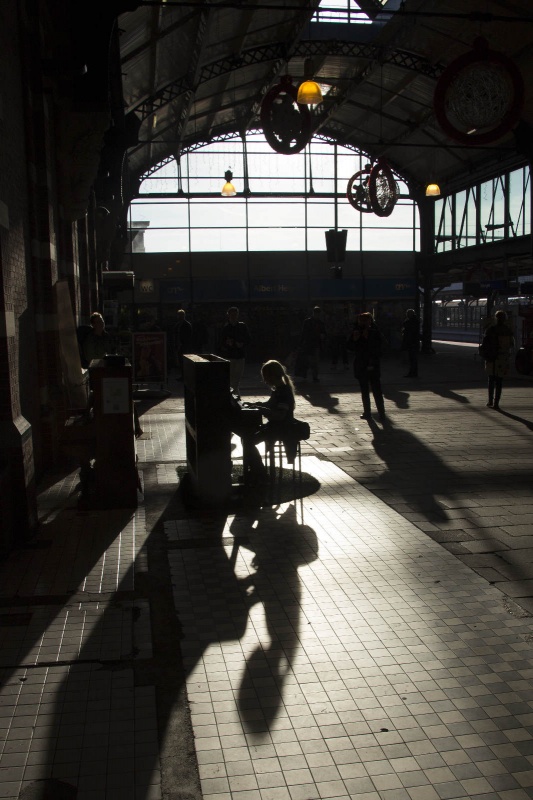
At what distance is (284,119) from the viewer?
36.4 feet

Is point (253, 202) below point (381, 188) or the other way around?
the other way around

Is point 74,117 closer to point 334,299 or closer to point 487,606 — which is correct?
point 487,606

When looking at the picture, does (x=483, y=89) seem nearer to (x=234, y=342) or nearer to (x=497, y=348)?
(x=497, y=348)

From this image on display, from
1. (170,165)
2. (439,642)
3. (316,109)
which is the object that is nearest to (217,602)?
(439,642)

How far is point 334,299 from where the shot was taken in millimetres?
32312

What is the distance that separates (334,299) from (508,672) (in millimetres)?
28536

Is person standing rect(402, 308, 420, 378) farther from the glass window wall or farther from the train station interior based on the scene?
the glass window wall

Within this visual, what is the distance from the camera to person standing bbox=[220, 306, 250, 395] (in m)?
Answer: 14.4

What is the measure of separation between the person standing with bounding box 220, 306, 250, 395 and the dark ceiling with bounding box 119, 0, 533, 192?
4.71 m

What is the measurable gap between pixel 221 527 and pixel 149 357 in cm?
1074

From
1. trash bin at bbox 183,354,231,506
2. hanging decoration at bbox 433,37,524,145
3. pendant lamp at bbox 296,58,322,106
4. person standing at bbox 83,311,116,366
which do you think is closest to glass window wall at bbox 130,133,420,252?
pendant lamp at bbox 296,58,322,106

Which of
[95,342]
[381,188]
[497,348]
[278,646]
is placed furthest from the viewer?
[381,188]

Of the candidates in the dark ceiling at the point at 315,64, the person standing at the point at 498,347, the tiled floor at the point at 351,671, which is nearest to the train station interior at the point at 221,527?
the tiled floor at the point at 351,671

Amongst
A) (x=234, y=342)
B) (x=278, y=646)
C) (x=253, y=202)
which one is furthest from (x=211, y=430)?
(x=253, y=202)
